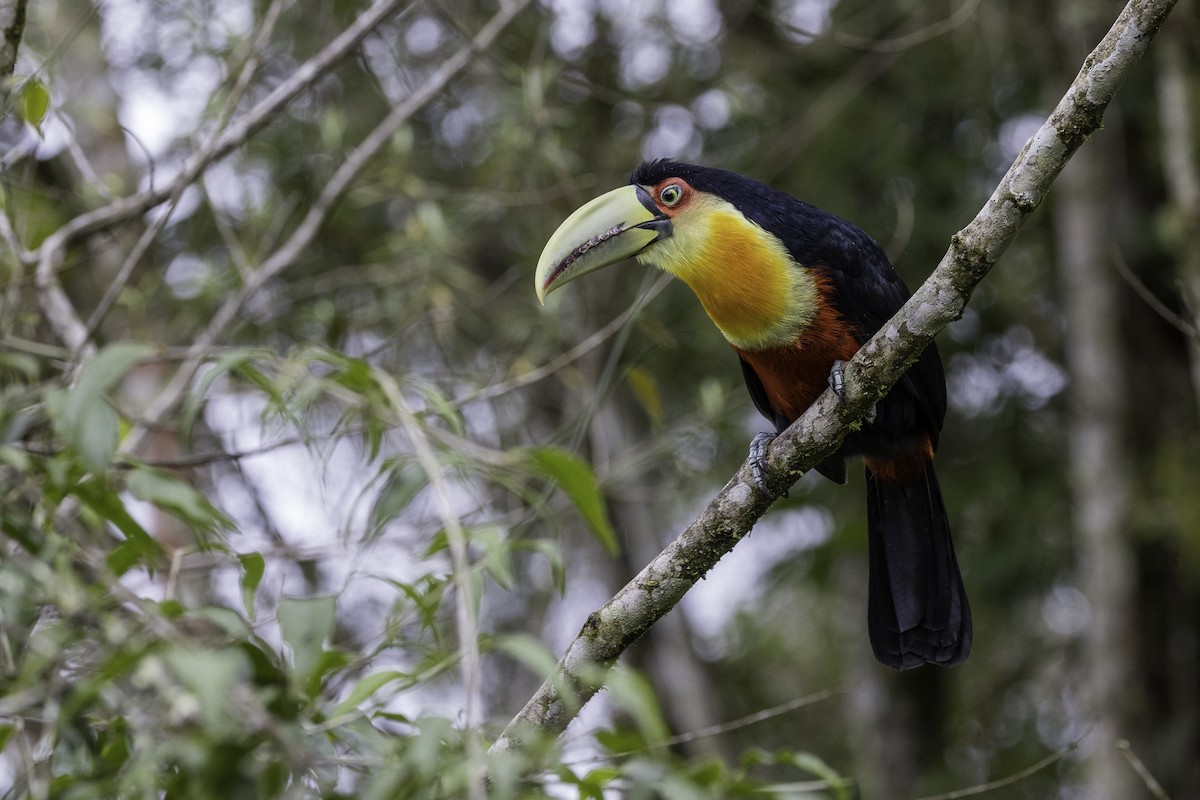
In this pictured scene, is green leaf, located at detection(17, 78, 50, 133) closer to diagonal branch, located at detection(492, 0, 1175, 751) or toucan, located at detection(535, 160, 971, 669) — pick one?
toucan, located at detection(535, 160, 971, 669)

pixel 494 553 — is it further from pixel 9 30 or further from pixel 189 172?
pixel 189 172

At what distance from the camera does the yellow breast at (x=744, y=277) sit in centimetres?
305

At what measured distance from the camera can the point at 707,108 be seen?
613 centimetres

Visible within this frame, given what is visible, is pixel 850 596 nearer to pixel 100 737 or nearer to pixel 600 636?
pixel 600 636

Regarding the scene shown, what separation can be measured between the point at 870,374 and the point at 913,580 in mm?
1060

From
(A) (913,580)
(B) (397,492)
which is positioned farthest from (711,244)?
(B) (397,492)

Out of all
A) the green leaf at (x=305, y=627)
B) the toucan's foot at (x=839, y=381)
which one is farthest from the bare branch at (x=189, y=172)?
the green leaf at (x=305, y=627)

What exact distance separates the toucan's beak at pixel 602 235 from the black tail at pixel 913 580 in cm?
100

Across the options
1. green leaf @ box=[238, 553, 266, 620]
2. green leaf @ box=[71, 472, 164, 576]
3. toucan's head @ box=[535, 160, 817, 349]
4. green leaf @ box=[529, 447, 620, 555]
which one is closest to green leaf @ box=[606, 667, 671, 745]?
green leaf @ box=[529, 447, 620, 555]

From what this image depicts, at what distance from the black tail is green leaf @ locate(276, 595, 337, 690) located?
2.09m

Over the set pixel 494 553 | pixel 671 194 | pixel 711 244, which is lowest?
pixel 494 553

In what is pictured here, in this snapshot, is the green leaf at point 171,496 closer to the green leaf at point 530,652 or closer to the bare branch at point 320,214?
the green leaf at point 530,652

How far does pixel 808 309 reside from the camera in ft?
10.1

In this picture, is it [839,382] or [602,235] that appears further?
[602,235]
